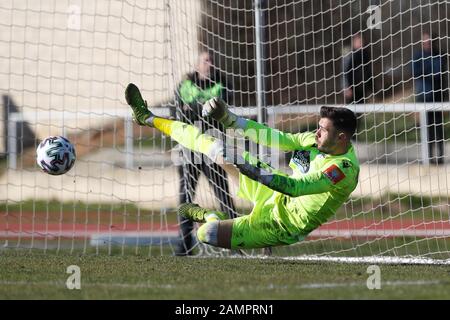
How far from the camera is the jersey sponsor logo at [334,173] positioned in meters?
7.87

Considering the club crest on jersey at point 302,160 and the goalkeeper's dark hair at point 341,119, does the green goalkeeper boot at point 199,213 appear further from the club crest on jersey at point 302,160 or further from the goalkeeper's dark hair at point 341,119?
the goalkeeper's dark hair at point 341,119

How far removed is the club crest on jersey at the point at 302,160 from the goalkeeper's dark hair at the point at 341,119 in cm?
48

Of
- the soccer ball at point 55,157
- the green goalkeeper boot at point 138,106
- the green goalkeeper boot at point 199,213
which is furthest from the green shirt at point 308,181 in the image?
the soccer ball at point 55,157

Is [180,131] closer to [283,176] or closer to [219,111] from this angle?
[219,111]

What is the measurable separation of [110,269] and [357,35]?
15.2ft

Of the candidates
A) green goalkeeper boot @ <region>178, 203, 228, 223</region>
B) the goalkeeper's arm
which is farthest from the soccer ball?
the goalkeeper's arm

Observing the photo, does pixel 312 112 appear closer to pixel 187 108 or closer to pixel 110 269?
pixel 187 108

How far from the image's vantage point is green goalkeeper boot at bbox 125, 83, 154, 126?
351 inches

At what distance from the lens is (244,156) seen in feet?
26.7

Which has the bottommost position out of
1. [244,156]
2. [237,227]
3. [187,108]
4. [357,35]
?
[237,227]

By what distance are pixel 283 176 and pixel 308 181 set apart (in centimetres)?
20

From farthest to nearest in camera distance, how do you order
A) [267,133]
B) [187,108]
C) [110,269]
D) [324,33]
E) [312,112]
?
[324,33]
[312,112]
[187,108]
[267,133]
[110,269]

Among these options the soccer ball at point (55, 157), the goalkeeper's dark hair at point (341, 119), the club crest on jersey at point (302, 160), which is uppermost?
the goalkeeper's dark hair at point (341, 119)
